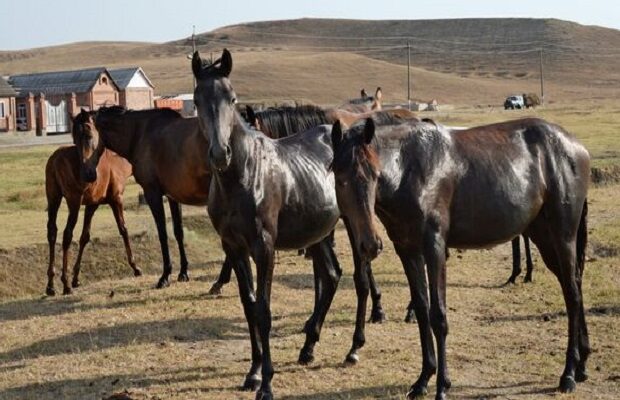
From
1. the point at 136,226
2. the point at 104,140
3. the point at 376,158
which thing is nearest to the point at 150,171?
the point at 104,140

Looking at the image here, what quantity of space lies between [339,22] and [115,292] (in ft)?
580

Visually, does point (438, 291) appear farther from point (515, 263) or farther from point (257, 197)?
point (515, 263)

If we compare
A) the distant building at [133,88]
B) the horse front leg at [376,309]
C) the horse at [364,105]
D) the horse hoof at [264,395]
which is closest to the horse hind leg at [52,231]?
the horse at [364,105]

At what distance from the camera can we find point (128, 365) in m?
8.62

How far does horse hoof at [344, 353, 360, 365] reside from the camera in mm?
8412

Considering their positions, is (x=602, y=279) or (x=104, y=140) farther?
(x=104, y=140)

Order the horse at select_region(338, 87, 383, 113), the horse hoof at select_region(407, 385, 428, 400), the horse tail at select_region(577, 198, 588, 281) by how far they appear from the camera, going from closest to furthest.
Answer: the horse hoof at select_region(407, 385, 428, 400) < the horse tail at select_region(577, 198, 588, 281) < the horse at select_region(338, 87, 383, 113)

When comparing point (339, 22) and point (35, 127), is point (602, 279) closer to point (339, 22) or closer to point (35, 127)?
point (35, 127)

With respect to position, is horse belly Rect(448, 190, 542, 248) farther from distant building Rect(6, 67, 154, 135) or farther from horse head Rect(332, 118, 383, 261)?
distant building Rect(6, 67, 154, 135)

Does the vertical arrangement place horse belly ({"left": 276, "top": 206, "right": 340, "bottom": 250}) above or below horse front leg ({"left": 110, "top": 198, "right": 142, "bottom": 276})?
above

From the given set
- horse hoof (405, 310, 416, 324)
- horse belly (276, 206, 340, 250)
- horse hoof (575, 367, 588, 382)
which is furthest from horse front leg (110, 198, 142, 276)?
horse hoof (575, 367, 588, 382)

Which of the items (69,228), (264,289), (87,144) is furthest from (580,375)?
(69,228)

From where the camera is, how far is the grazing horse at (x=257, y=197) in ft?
23.4

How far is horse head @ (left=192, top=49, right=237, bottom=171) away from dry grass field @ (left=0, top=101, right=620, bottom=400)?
214cm
